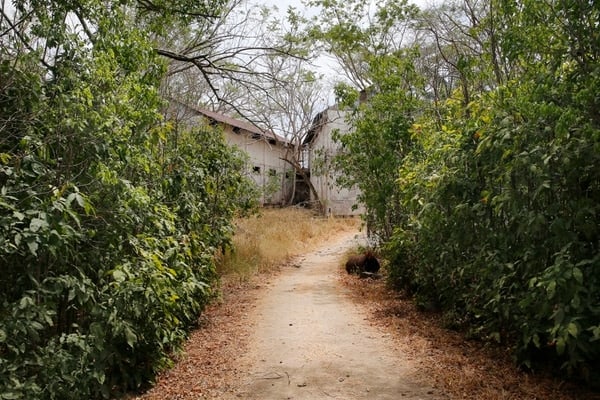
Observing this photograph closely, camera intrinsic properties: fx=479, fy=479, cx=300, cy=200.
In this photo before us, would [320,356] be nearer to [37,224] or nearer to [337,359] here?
[337,359]

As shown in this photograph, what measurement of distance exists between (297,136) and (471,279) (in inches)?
913

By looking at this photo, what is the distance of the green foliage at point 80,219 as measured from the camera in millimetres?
3070

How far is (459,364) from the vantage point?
465 centimetres

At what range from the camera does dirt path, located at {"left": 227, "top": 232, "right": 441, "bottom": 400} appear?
4.12 metres

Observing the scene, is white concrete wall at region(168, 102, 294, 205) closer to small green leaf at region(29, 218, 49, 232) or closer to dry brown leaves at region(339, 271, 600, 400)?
dry brown leaves at region(339, 271, 600, 400)

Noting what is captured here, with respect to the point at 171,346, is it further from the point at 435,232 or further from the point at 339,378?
the point at 435,232

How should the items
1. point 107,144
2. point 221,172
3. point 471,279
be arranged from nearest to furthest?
point 107,144 → point 471,279 → point 221,172

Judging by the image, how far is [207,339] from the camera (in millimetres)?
6062

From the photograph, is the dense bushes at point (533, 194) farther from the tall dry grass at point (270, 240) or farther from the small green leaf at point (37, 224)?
the tall dry grass at point (270, 240)

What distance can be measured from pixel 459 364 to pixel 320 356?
138 centimetres

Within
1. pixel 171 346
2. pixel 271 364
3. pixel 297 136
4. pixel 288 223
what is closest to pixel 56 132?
pixel 171 346

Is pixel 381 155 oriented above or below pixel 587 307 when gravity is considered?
above

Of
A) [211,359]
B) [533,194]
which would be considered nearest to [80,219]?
[211,359]

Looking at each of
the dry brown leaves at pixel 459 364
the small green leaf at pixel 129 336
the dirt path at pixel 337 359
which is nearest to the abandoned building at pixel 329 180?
the dirt path at pixel 337 359
